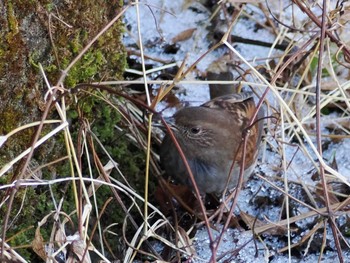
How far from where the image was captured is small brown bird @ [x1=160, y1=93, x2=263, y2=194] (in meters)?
3.27

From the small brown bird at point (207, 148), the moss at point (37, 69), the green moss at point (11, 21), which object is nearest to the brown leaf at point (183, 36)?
the small brown bird at point (207, 148)

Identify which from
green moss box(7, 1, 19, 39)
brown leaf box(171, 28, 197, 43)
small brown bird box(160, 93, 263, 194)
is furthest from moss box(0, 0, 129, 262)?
brown leaf box(171, 28, 197, 43)

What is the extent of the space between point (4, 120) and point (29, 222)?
0.44m

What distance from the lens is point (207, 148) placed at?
3.38 m


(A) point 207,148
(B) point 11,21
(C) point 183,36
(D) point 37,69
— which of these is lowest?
(A) point 207,148

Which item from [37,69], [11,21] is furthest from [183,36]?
[11,21]

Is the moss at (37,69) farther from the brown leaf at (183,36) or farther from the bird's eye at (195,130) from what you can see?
the brown leaf at (183,36)

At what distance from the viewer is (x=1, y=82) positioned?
2488mm

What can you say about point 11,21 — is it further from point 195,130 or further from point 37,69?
point 195,130

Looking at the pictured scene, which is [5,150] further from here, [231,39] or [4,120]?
[231,39]

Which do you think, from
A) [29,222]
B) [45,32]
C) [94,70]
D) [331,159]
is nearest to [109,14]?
[94,70]

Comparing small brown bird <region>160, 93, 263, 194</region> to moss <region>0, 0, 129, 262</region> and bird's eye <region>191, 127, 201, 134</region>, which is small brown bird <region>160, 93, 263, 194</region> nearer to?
bird's eye <region>191, 127, 201, 134</region>

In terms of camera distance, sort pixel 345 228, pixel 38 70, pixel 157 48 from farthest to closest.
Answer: pixel 157 48
pixel 345 228
pixel 38 70

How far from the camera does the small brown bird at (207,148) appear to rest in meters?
3.27
